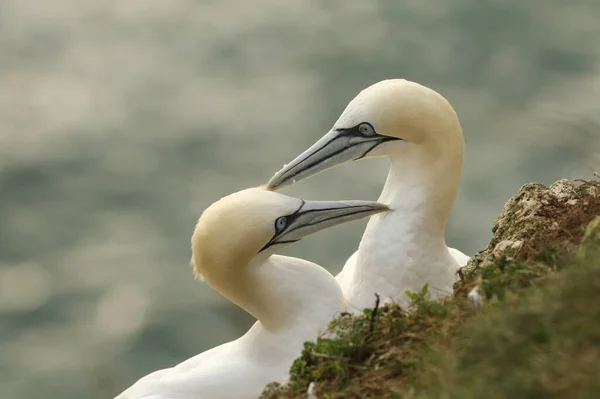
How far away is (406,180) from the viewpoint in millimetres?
8125

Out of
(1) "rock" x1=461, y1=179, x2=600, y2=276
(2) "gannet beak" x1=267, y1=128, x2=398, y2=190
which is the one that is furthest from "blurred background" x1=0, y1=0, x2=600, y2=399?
(1) "rock" x1=461, y1=179, x2=600, y2=276

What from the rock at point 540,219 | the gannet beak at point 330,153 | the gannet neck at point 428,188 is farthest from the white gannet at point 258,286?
the rock at point 540,219

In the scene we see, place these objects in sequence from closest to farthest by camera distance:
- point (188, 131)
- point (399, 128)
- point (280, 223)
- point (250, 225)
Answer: point (250, 225) < point (280, 223) < point (399, 128) < point (188, 131)

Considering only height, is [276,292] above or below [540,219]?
above

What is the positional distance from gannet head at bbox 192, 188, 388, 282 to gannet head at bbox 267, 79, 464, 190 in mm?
381

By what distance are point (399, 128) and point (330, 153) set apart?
53 centimetres

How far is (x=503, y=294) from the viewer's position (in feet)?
18.1

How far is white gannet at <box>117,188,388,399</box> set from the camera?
296 inches

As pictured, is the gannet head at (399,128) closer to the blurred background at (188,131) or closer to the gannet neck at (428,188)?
the gannet neck at (428,188)

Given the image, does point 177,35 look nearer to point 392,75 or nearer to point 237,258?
point 392,75

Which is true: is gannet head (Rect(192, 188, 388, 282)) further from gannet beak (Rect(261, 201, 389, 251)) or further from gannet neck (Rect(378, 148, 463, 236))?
gannet neck (Rect(378, 148, 463, 236))

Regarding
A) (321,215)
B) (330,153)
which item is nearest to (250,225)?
(321,215)

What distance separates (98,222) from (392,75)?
13.0 ft

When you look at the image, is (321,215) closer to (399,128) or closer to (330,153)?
(330,153)
